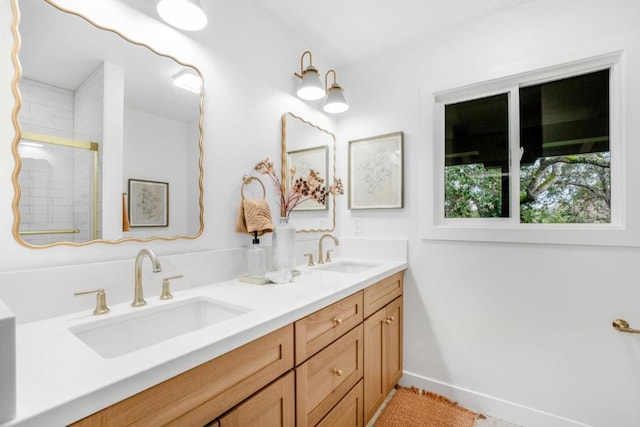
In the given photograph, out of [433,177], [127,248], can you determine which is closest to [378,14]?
[433,177]

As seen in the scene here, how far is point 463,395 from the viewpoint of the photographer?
1933mm

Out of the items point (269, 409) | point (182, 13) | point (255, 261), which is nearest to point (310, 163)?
point (255, 261)

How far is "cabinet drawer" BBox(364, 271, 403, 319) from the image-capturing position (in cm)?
163

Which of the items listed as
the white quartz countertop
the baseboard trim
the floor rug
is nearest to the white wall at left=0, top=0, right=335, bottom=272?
the white quartz countertop

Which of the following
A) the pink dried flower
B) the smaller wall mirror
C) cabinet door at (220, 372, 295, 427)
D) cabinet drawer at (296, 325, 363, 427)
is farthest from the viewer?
the smaller wall mirror

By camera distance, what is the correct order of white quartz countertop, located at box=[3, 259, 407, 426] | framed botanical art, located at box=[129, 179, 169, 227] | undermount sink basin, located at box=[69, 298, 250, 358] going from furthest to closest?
1. framed botanical art, located at box=[129, 179, 169, 227]
2. undermount sink basin, located at box=[69, 298, 250, 358]
3. white quartz countertop, located at box=[3, 259, 407, 426]

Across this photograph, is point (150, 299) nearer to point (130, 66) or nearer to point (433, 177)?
point (130, 66)

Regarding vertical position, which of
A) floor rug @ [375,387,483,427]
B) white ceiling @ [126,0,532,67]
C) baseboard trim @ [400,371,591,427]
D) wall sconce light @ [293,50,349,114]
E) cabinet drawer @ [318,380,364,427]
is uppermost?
white ceiling @ [126,0,532,67]

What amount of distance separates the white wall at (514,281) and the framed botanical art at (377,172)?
0.22 ft

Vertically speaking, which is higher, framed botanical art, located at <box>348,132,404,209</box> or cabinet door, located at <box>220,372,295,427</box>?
framed botanical art, located at <box>348,132,404,209</box>

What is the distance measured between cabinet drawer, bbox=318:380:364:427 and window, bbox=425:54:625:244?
42.5 inches

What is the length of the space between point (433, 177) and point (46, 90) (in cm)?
196

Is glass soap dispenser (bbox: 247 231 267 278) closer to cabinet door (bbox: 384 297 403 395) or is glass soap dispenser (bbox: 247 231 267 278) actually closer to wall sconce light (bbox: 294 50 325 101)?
cabinet door (bbox: 384 297 403 395)

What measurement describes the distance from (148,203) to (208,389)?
0.81 m
